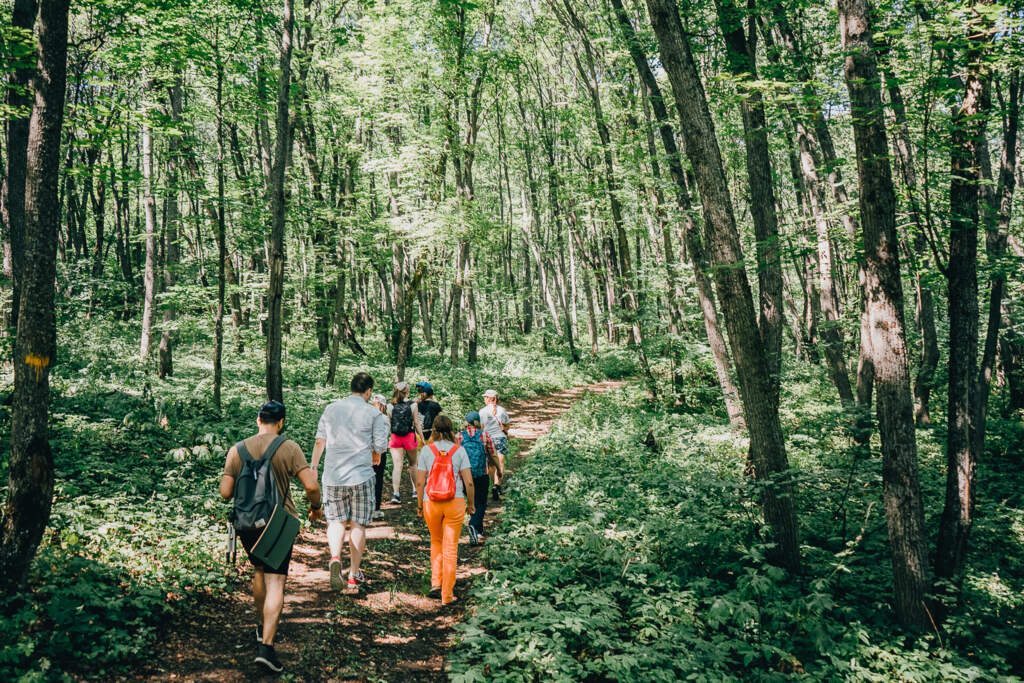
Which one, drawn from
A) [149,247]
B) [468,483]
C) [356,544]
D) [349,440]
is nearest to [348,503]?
[356,544]

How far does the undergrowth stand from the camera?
13.3ft

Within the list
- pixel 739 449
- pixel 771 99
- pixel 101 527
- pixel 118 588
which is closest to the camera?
pixel 118 588

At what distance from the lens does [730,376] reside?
431 inches

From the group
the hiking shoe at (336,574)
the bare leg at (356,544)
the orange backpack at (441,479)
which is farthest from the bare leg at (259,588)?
the orange backpack at (441,479)

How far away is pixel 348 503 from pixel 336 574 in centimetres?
75

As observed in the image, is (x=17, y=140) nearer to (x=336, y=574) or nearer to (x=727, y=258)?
(x=336, y=574)

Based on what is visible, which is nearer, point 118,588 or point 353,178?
point 118,588

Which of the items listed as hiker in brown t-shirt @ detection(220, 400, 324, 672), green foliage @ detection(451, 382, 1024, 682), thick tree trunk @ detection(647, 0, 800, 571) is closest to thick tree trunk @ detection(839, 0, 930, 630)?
green foliage @ detection(451, 382, 1024, 682)

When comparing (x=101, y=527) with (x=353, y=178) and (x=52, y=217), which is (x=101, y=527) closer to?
(x=52, y=217)

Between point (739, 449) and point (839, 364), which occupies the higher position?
point (839, 364)

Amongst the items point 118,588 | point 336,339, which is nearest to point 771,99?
point 118,588

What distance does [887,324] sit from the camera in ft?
16.8

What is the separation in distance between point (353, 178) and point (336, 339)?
7.91 m

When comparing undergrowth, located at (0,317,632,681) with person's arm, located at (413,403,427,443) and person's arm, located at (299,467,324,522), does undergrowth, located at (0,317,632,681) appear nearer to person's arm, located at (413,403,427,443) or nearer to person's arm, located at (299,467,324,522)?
person's arm, located at (299,467,324,522)
